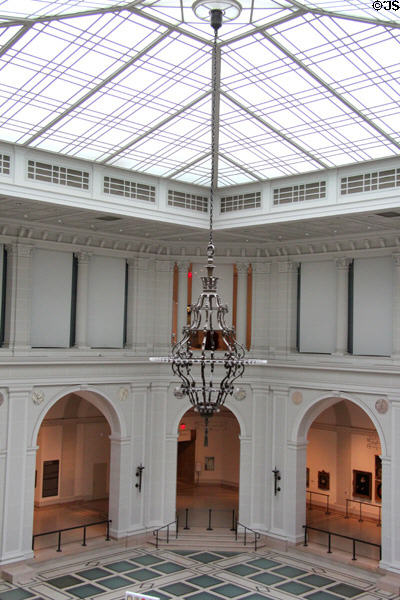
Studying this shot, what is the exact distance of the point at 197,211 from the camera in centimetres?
2053

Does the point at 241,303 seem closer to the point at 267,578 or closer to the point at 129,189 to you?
the point at 129,189

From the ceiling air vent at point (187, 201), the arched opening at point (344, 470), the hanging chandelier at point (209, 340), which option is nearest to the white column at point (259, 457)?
the arched opening at point (344, 470)

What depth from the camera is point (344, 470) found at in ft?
85.1

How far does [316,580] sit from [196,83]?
44.5ft

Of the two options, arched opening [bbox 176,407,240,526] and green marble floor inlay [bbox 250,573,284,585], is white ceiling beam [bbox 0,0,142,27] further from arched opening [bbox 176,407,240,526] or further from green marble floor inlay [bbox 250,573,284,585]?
arched opening [bbox 176,407,240,526]

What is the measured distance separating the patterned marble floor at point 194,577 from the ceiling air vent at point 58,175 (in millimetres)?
10564

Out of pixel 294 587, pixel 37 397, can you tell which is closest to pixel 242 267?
pixel 37 397

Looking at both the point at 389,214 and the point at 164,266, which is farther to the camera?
the point at 164,266

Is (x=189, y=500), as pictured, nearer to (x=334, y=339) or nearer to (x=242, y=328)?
(x=242, y=328)

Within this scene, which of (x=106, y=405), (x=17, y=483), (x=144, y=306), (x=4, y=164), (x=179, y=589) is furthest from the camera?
→ (x=144, y=306)

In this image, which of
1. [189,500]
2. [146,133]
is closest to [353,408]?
[189,500]

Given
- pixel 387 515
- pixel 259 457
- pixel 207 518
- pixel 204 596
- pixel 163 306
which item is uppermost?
pixel 163 306

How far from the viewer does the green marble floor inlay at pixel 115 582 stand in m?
17.8

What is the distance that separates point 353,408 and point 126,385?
9.28m
